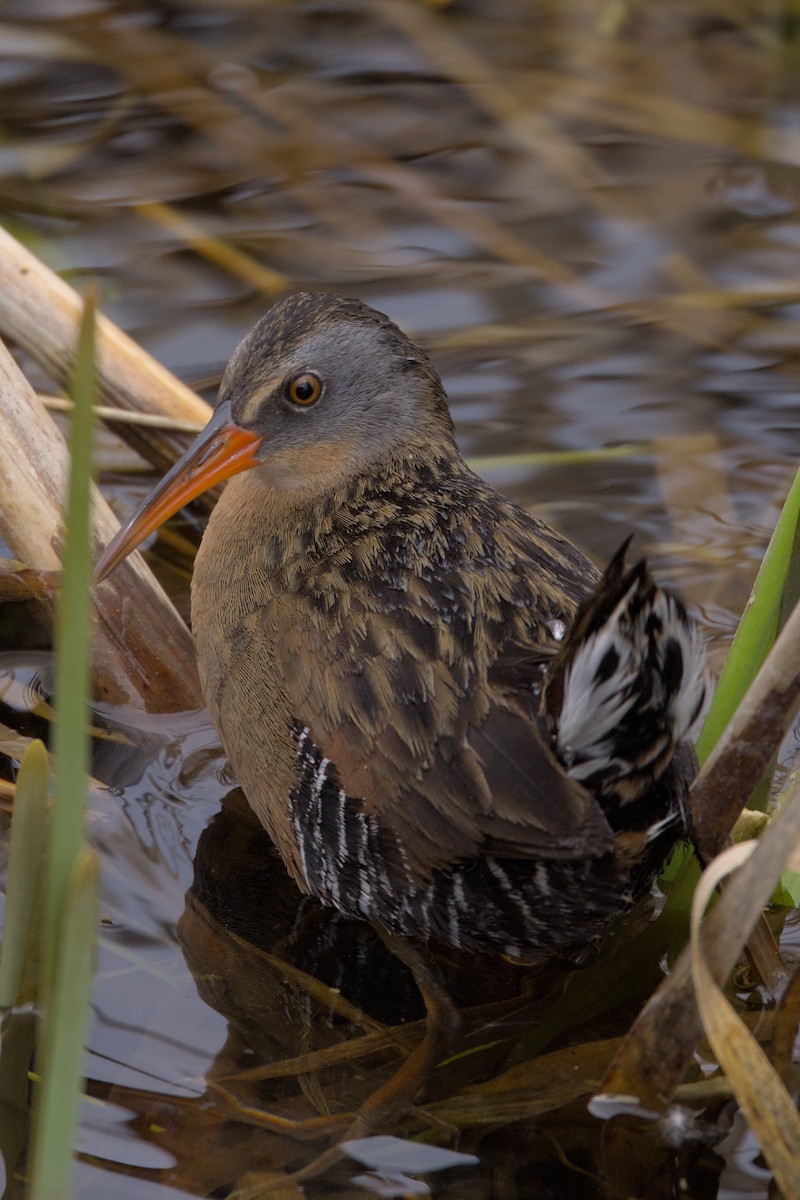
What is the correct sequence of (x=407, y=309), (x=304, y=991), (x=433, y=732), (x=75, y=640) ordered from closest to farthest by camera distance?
(x=75, y=640), (x=433, y=732), (x=304, y=991), (x=407, y=309)

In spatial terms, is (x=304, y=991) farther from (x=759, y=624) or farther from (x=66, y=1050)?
(x=66, y=1050)

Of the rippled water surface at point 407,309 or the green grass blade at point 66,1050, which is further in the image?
the rippled water surface at point 407,309

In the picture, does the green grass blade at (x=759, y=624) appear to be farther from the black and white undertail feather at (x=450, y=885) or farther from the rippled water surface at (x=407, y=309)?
the rippled water surface at (x=407, y=309)

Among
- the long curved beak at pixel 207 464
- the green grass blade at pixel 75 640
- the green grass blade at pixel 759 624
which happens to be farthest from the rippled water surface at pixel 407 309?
the green grass blade at pixel 75 640

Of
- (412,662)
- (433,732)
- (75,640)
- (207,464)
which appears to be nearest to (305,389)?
(207,464)

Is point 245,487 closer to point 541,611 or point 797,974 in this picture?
point 541,611

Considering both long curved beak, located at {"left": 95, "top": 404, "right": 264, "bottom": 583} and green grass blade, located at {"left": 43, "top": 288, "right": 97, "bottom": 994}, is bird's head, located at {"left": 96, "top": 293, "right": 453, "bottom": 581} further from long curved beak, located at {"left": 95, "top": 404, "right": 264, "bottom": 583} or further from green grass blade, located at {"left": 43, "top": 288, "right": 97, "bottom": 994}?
green grass blade, located at {"left": 43, "top": 288, "right": 97, "bottom": 994}

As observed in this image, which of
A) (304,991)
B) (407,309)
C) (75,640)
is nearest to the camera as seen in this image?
(75,640)
